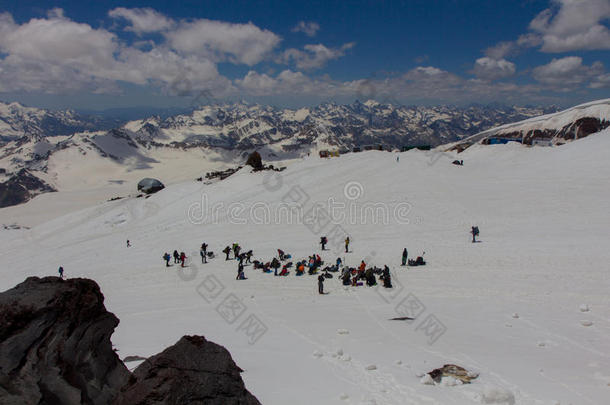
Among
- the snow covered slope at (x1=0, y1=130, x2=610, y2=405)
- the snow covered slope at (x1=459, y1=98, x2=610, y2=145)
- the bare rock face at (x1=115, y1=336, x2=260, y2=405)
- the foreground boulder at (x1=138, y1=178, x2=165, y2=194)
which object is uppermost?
the snow covered slope at (x1=459, y1=98, x2=610, y2=145)

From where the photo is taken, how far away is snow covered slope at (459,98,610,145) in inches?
4087

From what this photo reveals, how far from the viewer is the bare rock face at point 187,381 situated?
4.92 meters

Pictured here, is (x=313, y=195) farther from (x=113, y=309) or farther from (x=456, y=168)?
(x=113, y=309)

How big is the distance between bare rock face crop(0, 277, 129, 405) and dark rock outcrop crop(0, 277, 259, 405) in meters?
0.01

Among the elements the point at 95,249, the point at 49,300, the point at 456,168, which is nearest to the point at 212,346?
the point at 49,300

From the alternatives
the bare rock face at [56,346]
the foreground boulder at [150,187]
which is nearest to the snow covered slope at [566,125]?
the foreground boulder at [150,187]

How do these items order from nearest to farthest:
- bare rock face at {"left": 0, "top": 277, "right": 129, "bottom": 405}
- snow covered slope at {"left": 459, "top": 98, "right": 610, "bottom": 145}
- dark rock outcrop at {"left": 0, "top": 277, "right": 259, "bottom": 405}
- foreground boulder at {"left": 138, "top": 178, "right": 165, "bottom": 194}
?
dark rock outcrop at {"left": 0, "top": 277, "right": 259, "bottom": 405} < bare rock face at {"left": 0, "top": 277, "right": 129, "bottom": 405} < foreground boulder at {"left": 138, "top": 178, "right": 165, "bottom": 194} < snow covered slope at {"left": 459, "top": 98, "right": 610, "bottom": 145}

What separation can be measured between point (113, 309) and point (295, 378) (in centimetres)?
1383

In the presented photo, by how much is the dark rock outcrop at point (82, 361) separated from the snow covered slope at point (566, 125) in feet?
355

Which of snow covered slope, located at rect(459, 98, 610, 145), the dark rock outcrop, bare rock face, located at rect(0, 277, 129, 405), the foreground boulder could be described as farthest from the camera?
snow covered slope, located at rect(459, 98, 610, 145)

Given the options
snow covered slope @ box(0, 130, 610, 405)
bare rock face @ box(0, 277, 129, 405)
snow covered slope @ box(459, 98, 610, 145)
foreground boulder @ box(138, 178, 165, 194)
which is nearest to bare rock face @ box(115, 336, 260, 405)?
bare rock face @ box(0, 277, 129, 405)

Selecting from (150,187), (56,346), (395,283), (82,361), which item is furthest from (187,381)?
(150,187)

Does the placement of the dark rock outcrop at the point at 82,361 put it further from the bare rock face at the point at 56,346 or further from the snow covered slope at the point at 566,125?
the snow covered slope at the point at 566,125

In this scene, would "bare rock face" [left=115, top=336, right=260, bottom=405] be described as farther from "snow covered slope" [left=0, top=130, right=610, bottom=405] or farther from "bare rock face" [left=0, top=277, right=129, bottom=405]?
"snow covered slope" [left=0, top=130, right=610, bottom=405]
